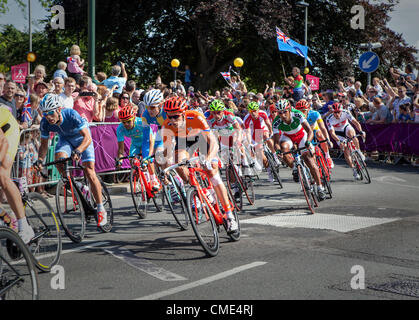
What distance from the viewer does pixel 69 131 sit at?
293 inches

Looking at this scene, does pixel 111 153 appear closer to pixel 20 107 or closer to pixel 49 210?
pixel 20 107

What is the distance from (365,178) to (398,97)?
6.07 metres

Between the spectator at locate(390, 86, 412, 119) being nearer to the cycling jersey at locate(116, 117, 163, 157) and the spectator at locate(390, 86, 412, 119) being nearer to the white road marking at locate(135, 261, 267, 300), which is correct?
the cycling jersey at locate(116, 117, 163, 157)

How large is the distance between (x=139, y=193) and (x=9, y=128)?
3.95 m

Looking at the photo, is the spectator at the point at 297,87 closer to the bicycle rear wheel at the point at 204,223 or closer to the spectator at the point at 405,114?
the spectator at the point at 405,114

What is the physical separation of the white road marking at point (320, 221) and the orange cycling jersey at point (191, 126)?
6.66ft

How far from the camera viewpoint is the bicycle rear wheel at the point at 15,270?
3.91 m

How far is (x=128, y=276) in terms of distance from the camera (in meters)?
5.64

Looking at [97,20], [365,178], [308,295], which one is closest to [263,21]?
[97,20]

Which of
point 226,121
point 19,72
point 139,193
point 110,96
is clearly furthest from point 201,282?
point 19,72

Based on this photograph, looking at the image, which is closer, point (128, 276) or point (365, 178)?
point (128, 276)
